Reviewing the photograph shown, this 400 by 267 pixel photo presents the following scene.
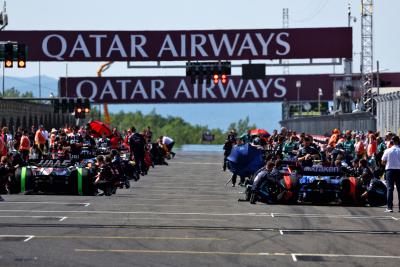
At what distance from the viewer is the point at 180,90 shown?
80.2 metres

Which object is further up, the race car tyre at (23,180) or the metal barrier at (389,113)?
the metal barrier at (389,113)

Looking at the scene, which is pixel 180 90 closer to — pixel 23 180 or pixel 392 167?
pixel 23 180

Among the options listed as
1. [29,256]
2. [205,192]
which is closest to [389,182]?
[205,192]

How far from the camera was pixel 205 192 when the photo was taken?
2905cm

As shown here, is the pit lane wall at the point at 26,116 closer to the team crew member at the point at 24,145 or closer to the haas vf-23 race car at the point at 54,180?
the team crew member at the point at 24,145

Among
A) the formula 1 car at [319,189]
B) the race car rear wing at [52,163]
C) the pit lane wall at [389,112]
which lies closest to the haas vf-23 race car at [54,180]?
the race car rear wing at [52,163]

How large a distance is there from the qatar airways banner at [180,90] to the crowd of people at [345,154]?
37.8 meters

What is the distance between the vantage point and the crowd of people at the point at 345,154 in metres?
22.3

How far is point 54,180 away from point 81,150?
303 inches

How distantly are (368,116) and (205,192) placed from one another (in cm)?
2038

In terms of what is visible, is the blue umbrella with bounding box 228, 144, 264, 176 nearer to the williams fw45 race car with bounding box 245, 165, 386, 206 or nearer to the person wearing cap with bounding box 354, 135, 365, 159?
the williams fw45 race car with bounding box 245, 165, 386, 206

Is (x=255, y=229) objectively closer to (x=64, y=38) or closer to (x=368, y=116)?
(x=368, y=116)

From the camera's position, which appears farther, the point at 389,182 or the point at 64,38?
the point at 64,38

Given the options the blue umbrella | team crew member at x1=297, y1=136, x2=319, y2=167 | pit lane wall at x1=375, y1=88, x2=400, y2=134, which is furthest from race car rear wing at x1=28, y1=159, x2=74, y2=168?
pit lane wall at x1=375, y1=88, x2=400, y2=134
